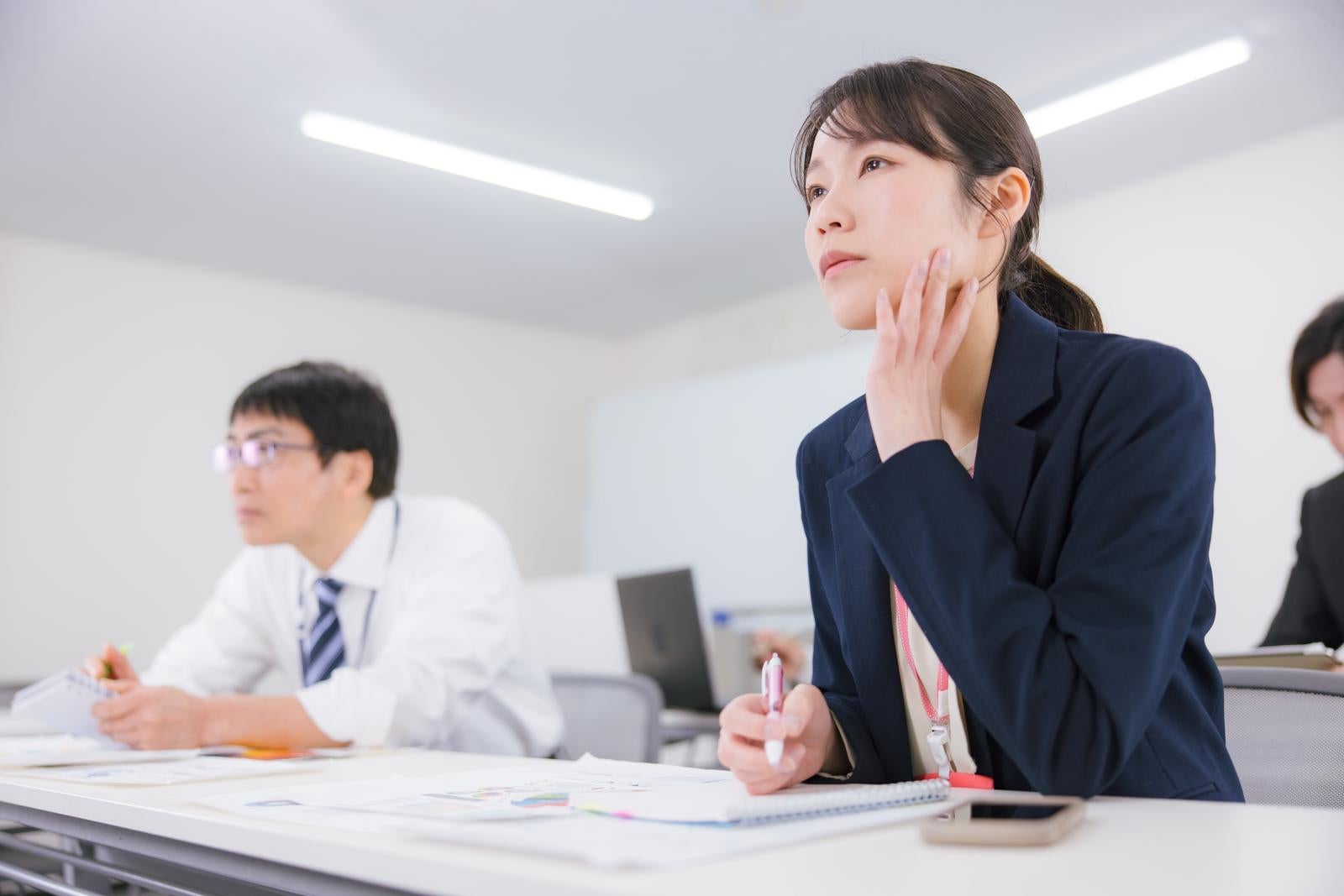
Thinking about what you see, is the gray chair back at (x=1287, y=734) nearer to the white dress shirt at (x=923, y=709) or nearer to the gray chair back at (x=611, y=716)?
the white dress shirt at (x=923, y=709)

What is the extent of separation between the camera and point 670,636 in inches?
151

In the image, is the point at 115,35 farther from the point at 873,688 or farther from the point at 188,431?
the point at 873,688

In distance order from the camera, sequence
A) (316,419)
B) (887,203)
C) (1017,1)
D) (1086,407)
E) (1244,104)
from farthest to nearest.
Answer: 1. (1244,104)
2. (1017,1)
3. (316,419)
4. (887,203)
5. (1086,407)

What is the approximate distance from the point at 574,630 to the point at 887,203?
3702 mm

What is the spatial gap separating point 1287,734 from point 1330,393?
4.95 feet

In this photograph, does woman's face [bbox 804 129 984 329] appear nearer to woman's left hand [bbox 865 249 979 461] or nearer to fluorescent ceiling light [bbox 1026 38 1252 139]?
woman's left hand [bbox 865 249 979 461]

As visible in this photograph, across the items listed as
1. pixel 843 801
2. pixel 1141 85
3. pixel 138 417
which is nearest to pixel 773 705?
pixel 843 801

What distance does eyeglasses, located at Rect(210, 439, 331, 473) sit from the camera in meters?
2.27

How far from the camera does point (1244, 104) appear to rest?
14.7 ft

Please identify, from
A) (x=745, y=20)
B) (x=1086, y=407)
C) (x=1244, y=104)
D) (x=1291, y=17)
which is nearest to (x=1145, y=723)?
(x=1086, y=407)

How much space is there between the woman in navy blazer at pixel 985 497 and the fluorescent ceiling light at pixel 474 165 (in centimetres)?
352

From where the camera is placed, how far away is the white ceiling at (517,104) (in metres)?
3.65

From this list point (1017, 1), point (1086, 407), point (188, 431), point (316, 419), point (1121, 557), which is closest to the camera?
point (1121, 557)

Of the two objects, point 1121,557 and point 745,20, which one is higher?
point 745,20
